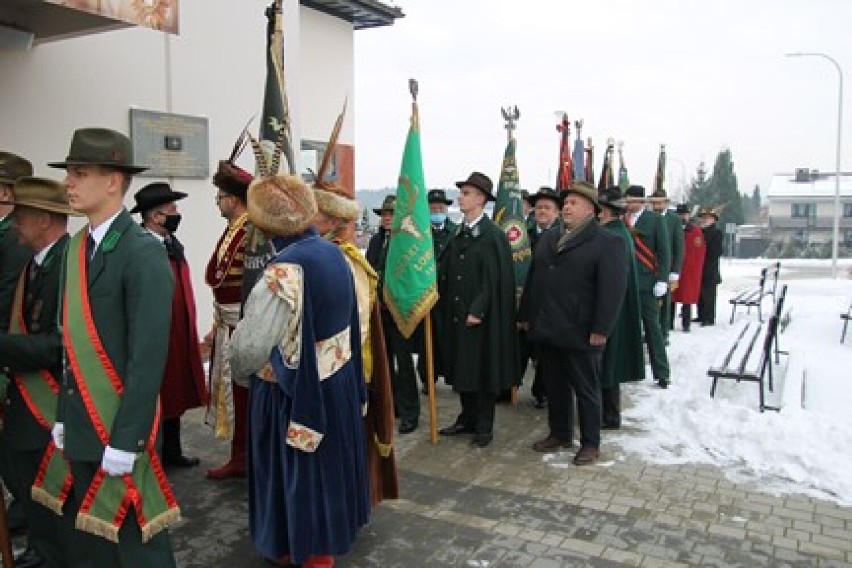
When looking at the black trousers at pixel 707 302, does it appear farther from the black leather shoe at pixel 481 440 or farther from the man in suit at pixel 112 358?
the man in suit at pixel 112 358

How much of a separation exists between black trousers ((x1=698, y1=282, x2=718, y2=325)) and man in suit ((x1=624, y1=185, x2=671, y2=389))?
4180 millimetres

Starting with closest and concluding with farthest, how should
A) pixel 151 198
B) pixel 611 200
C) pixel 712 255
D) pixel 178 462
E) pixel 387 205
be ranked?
pixel 151 198
pixel 178 462
pixel 611 200
pixel 387 205
pixel 712 255

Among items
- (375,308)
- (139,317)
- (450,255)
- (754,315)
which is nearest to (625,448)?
(450,255)

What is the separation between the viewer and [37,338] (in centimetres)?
321

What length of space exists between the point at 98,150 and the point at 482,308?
3.52 metres

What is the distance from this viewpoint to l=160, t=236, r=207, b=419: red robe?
5.16 metres

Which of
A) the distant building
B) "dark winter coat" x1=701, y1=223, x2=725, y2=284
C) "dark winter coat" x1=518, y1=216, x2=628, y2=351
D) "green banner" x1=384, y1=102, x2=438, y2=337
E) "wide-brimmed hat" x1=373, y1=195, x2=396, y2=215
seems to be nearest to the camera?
"dark winter coat" x1=518, y1=216, x2=628, y2=351

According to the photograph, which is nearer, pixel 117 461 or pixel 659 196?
pixel 117 461

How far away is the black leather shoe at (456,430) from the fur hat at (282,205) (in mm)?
3197

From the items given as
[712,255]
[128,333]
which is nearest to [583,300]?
[128,333]

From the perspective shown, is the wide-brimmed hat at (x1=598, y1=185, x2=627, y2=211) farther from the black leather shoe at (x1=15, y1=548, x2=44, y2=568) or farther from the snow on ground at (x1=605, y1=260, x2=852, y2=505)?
the black leather shoe at (x1=15, y1=548, x2=44, y2=568)

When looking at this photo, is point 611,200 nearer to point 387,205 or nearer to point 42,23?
point 387,205

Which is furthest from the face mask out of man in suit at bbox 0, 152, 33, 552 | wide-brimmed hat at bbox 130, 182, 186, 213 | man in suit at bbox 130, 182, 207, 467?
man in suit at bbox 0, 152, 33, 552

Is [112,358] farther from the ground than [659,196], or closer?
closer
